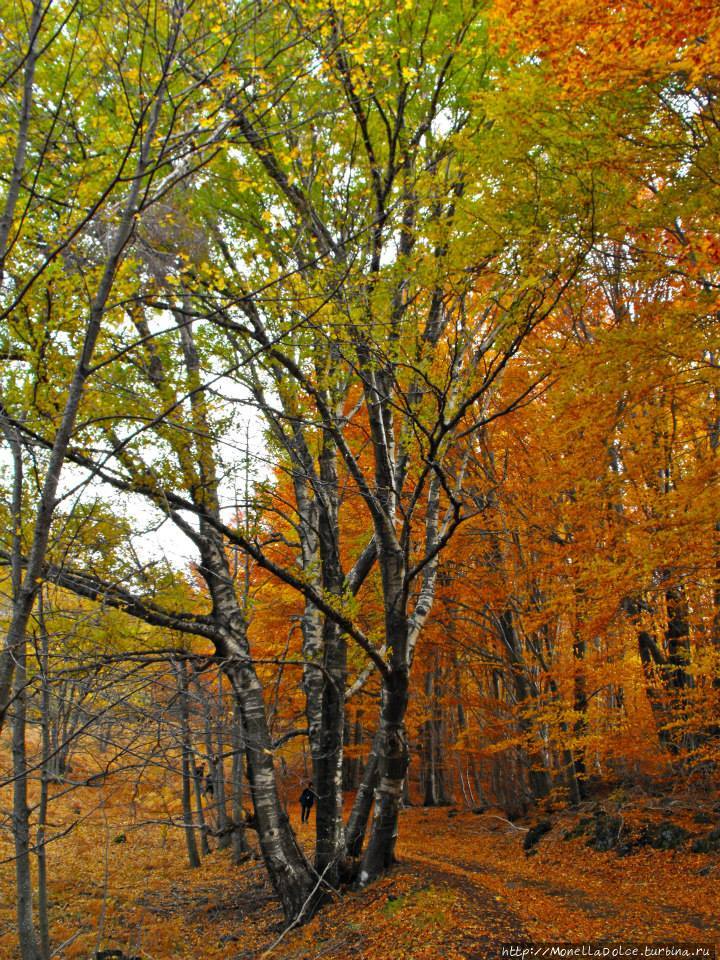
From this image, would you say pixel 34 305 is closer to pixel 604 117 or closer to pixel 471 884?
pixel 604 117

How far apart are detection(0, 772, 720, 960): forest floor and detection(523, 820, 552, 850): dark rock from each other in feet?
0.48

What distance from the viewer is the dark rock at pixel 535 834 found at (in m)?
11.2

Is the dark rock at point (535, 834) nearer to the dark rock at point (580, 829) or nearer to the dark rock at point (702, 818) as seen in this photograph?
the dark rock at point (580, 829)

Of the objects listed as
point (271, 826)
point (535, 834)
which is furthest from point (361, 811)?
point (535, 834)

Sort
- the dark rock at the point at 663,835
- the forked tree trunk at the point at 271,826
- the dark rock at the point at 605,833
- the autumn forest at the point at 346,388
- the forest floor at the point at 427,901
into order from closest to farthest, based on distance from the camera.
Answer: the autumn forest at the point at 346,388
the forest floor at the point at 427,901
the forked tree trunk at the point at 271,826
the dark rock at the point at 663,835
the dark rock at the point at 605,833

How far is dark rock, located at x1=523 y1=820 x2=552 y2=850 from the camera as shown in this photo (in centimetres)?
1118

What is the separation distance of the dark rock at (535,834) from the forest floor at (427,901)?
15cm

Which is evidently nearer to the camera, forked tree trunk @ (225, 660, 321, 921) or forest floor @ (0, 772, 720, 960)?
forest floor @ (0, 772, 720, 960)

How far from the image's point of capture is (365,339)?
217 inches

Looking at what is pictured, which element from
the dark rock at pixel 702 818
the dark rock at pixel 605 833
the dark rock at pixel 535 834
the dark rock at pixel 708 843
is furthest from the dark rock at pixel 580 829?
the dark rock at pixel 708 843

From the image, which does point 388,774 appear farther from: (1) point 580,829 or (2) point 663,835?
(1) point 580,829

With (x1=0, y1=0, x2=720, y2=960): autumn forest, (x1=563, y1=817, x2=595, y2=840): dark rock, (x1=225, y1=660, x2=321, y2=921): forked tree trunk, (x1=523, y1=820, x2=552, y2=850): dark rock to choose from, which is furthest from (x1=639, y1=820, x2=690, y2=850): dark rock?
(x1=225, y1=660, x2=321, y2=921): forked tree trunk

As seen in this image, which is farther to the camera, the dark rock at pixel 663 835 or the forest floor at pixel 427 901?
the dark rock at pixel 663 835

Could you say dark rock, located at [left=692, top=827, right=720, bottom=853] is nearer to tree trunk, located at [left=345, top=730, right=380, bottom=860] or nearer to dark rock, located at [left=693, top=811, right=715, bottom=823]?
dark rock, located at [left=693, top=811, right=715, bottom=823]
